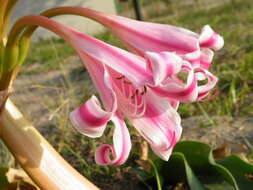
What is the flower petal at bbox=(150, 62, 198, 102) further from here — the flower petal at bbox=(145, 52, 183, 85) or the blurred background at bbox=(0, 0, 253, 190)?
the blurred background at bbox=(0, 0, 253, 190)

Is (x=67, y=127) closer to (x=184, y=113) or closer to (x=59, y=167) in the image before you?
(x=184, y=113)

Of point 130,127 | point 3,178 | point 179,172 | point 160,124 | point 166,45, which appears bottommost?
point 130,127

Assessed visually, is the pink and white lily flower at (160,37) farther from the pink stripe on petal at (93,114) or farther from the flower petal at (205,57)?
the pink stripe on petal at (93,114)

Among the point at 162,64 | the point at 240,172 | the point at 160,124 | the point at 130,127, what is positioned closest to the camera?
the point at 162,64

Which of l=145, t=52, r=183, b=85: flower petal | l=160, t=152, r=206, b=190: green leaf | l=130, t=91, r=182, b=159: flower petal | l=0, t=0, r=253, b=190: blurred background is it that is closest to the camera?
l=145, t=52, r=183, b=85: flower petal

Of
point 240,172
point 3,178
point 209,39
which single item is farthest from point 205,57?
point 3,178

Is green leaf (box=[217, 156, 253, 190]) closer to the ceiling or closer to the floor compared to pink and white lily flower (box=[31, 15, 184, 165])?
closer to the floor

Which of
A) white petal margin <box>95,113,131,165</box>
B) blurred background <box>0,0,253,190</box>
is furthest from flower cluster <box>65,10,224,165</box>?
blurred background <box>0,0,253,190</box>

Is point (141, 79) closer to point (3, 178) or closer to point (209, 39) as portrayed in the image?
point (209, 39)
